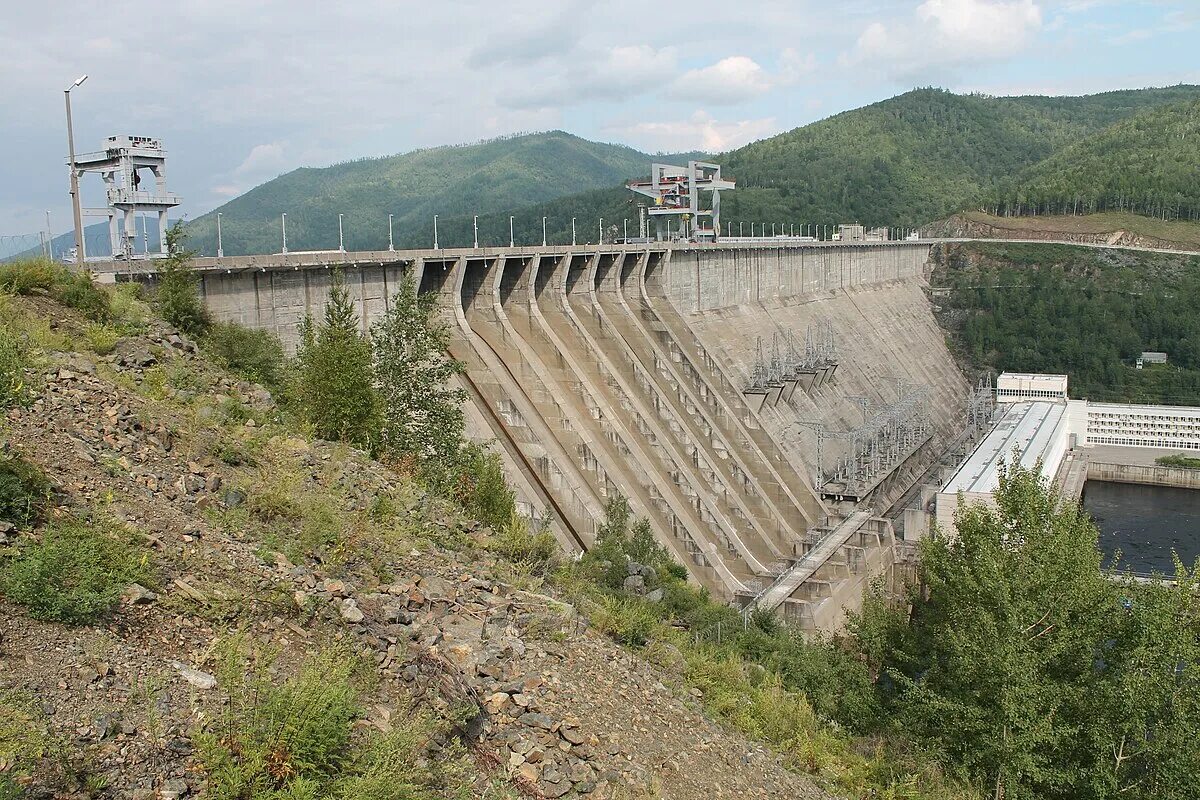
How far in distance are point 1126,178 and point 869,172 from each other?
4157 centimetres

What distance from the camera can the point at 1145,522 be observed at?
1937 inches

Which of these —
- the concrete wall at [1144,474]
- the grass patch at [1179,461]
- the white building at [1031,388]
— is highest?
the white building at [1031,388]

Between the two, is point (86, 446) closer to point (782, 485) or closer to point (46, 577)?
point (46, 577)

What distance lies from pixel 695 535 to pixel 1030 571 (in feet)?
43.5

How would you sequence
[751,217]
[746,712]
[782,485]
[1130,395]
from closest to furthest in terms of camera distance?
[746,712] < [782,485] < [1130,395] < [751,217]

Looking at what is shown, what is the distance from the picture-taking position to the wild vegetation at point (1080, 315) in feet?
243

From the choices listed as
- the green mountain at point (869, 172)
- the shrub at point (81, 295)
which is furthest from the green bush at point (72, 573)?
the green mountain at point (869, 172)

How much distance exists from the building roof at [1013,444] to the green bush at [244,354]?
24.2 meters

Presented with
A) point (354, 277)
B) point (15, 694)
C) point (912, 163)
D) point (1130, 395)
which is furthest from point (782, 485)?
point (912, 163)

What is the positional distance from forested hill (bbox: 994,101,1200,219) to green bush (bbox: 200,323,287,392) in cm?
11295

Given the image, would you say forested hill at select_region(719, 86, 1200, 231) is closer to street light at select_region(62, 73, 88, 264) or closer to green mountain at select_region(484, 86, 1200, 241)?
green mountain at select_region(484, 86, 1200, 241)

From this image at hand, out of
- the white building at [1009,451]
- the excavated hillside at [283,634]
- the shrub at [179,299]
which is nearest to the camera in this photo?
the excavated hillside at [283,634]

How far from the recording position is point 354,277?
86.3 feet

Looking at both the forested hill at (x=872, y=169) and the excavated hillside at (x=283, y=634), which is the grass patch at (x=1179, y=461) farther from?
the forested hill at (x=872, y=169)
